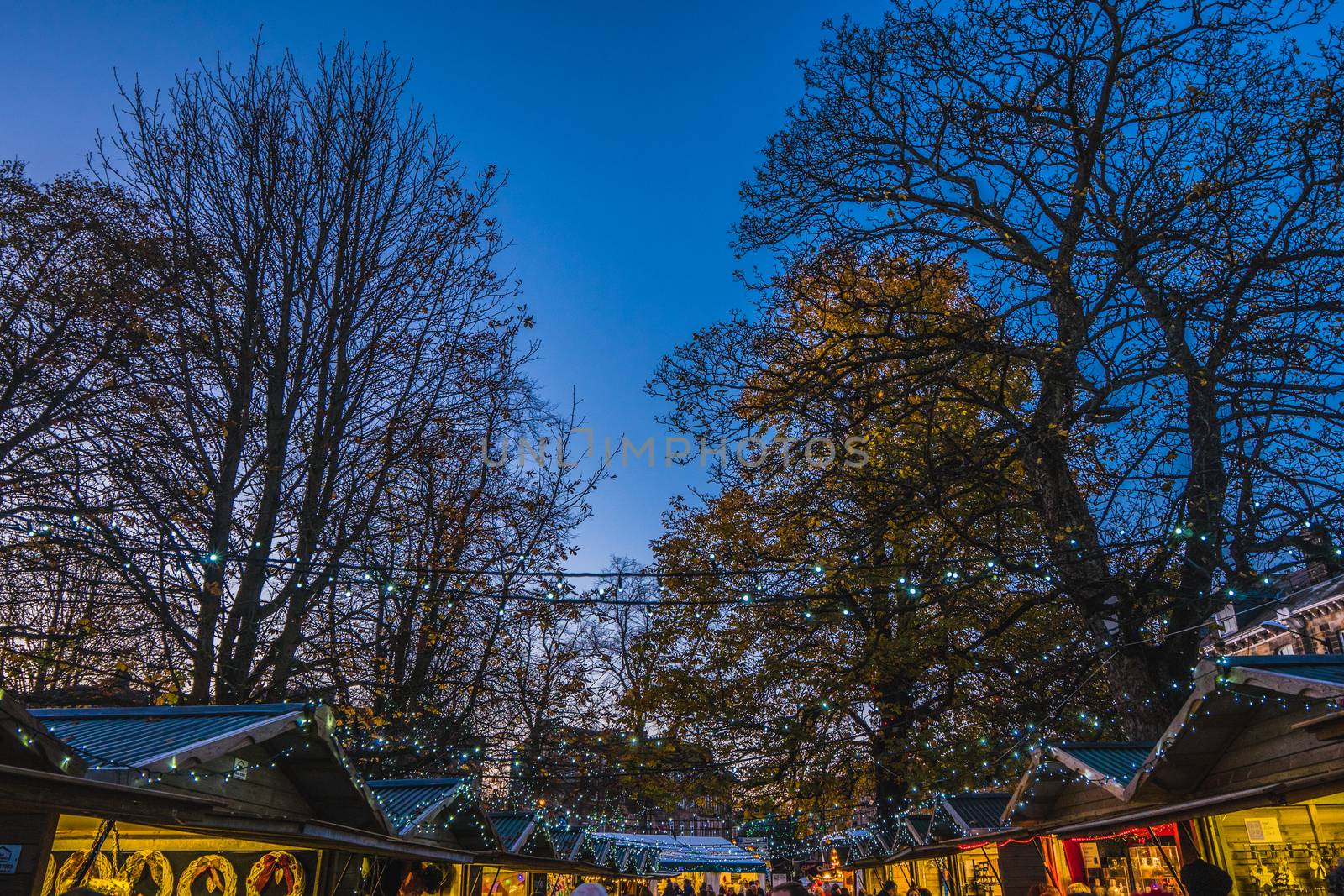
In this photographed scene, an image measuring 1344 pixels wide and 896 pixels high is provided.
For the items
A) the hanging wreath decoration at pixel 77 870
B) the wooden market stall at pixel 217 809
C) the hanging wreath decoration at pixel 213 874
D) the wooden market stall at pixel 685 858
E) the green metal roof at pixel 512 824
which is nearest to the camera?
the wooden market stall at pixel 217 809

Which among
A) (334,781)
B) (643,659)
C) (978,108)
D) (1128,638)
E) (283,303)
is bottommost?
(334,781)

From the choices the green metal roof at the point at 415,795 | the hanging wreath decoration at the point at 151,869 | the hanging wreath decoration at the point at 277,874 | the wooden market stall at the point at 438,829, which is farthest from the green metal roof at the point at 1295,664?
the hanging wreath decoration at the point at 151,869

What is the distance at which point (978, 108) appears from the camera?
1005cm

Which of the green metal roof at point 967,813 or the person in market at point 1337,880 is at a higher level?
the green metal roof at point 967,813

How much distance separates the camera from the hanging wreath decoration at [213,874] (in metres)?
5.93

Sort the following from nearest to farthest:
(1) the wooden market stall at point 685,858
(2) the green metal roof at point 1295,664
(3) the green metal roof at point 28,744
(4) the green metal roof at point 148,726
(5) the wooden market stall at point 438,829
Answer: (3) the green metal roof at point 28,744, (4) the green metal roof at point 148,726, (2) the green metal roof at point 1295,664, (5) the wooden market stall at point 438,829, (1) the wooden market stall at point 685,858

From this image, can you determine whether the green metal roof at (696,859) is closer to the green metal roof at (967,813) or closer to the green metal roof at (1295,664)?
the green metal roof at (967,813)

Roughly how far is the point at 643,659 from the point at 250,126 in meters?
12.7

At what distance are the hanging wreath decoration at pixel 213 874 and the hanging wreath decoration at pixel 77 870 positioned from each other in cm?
60

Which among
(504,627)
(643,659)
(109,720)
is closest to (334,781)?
(109,720)

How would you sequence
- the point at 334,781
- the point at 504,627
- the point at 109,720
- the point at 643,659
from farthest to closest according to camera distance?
1. the point at 643,659
2. the point at 504,627
3. the point at 334,781
4. the point at 109,720

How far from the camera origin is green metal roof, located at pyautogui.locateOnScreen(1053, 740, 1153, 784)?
24.3 ft

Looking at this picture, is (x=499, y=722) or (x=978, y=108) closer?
(x=978, y=108)

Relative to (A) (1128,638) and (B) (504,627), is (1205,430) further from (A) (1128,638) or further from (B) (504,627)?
(B) (504,627)
